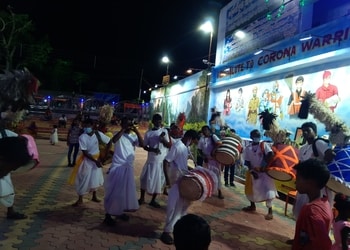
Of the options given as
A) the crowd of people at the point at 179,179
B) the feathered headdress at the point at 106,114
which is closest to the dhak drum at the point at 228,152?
the crowd of people at the point at 179,179

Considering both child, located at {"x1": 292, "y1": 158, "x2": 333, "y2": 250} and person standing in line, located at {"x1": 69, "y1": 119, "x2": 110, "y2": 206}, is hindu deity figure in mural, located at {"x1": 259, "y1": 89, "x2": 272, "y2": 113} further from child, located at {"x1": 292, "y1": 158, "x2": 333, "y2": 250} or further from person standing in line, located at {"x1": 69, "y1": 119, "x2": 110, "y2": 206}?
child, located at {"x1": 292, "y1": 158, "x2": 333, "y2": 250}

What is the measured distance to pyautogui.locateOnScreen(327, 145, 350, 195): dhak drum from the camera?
4078mm

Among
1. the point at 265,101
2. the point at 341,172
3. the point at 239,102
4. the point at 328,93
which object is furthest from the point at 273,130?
the point at 239,102

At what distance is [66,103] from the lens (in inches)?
1476

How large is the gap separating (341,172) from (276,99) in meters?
6.19

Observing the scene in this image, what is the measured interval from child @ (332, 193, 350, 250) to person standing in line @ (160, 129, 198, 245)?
1.96 m

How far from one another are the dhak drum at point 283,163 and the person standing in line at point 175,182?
1402mm

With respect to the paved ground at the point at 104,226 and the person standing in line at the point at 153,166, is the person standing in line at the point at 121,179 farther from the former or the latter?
the person standing in line at the point at 153,166

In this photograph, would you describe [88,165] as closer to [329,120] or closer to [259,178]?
[259,178]

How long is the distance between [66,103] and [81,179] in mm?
32672

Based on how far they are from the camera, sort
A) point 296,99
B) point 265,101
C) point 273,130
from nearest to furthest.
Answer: point 273,130 < point 296,99 < point 265,101

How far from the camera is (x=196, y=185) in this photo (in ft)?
14.9

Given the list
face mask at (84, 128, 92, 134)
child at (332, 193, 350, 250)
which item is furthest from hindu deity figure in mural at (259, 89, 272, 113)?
child at (332, 193, 350, 250)

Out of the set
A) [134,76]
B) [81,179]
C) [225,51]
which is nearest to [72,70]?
[134,76]
